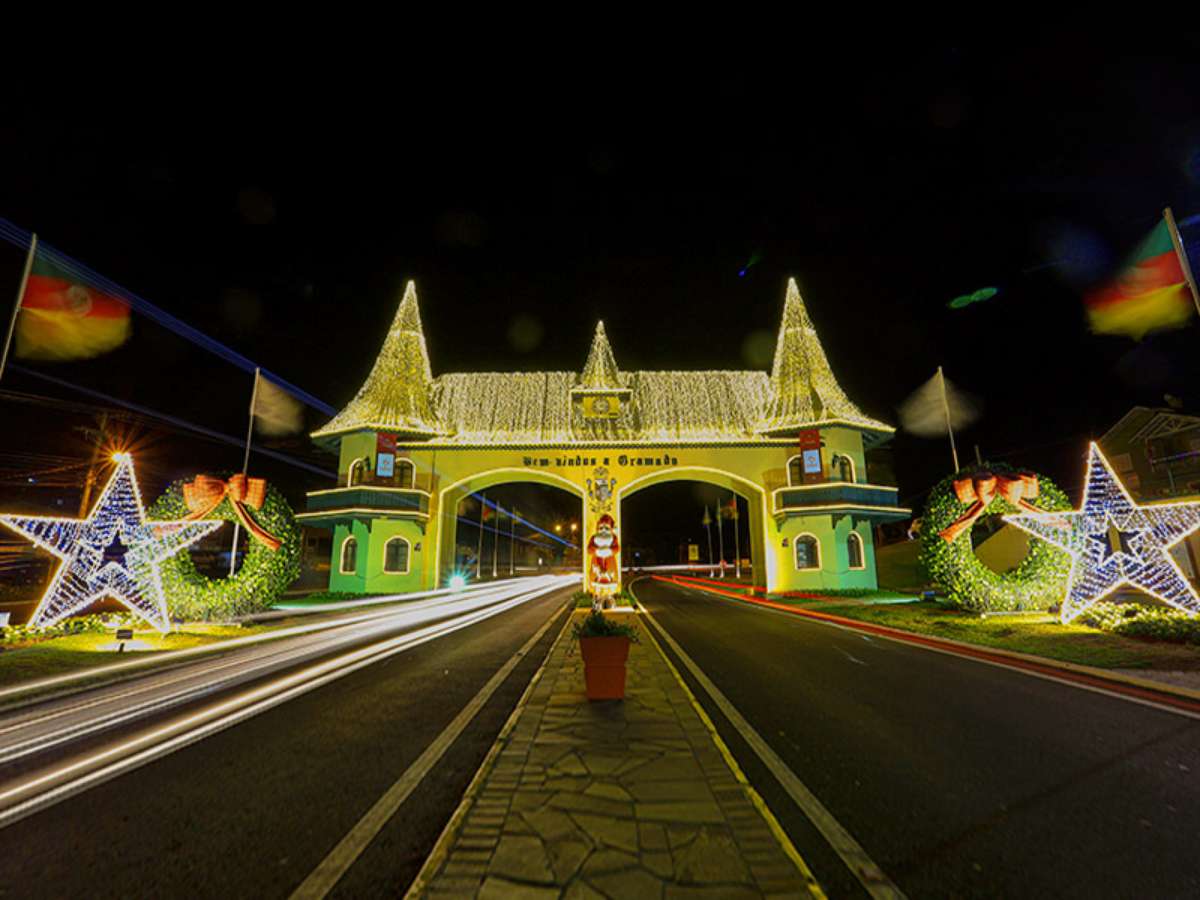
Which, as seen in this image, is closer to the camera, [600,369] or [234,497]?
[234,497]

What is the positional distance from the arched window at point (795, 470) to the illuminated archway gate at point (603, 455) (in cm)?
7

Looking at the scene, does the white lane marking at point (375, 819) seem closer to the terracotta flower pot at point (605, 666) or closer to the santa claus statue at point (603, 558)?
the terracotta flower pot at point (605, 666)

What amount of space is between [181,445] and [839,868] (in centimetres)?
4114

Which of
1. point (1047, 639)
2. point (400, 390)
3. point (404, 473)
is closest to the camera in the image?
point (1047, 639)

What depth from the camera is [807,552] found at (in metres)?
25.6

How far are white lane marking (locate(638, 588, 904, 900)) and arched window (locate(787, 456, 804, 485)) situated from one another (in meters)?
22.1

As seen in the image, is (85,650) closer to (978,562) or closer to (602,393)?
(978,562)

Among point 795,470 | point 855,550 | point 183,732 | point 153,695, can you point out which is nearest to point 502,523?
point 795,470

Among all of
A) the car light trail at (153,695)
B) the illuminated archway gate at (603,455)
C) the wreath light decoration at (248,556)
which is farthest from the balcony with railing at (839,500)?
the wreath light decoration at (248,556)

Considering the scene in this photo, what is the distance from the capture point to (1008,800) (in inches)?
130

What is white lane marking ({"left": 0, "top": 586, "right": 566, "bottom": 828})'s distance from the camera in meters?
3.49

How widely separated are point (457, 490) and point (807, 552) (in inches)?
754

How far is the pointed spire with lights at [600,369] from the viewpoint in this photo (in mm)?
28312

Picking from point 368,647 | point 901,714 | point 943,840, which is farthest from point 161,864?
point 368,647
